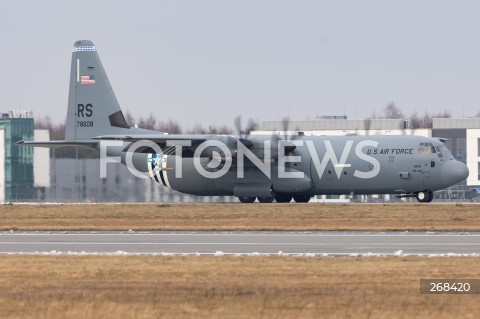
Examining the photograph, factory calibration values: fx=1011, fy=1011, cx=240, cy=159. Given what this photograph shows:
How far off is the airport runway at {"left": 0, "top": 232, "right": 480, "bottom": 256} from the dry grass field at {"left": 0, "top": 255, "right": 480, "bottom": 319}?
7.85ft

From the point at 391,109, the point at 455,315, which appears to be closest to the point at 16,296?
the point at 455,315

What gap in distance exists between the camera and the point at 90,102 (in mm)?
54031

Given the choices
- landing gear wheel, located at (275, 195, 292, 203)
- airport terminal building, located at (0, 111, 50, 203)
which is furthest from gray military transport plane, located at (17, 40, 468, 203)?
airport terminal building, located at (0, 111, 50, 203)

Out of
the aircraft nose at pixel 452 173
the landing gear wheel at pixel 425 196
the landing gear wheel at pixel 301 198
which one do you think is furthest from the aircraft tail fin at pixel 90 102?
the aircraft nose at pixel 452 173

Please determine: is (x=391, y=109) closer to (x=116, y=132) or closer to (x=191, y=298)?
(x=116, y=132)

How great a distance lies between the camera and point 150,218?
42344 mm

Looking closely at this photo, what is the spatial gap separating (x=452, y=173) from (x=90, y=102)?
63.6 feet

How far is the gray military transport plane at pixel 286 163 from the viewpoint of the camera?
48.6 metres

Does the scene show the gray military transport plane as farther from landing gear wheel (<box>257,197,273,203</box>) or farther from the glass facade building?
the glass facade building

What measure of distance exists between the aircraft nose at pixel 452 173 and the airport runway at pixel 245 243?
1606 centimetres

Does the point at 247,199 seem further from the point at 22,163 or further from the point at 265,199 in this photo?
the point at 22,163

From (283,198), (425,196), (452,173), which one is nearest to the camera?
(452,173)

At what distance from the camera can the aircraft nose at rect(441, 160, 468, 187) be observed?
1906 inches

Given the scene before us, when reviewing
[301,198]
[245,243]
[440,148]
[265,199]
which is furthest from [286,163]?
[245,243]
